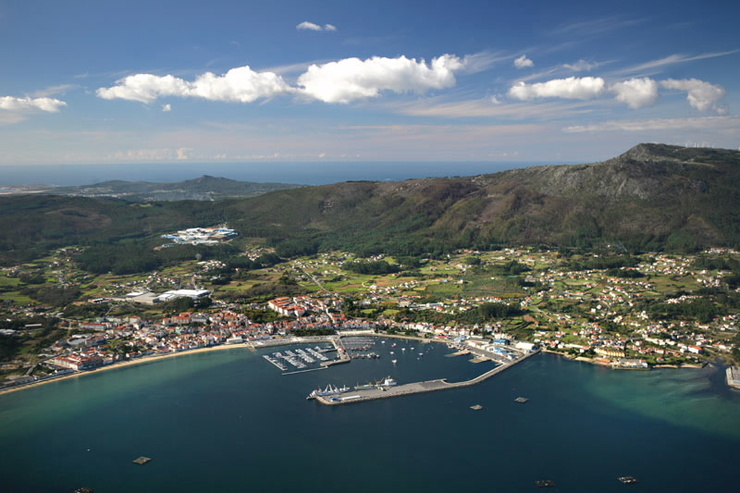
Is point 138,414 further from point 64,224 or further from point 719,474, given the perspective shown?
point 64,224

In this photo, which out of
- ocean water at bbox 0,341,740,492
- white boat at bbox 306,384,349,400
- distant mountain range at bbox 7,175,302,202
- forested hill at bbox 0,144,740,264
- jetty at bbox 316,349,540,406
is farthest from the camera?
distant mountain range at bbox 7,175,302,202

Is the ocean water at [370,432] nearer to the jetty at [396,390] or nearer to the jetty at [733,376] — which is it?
the jetty at [396,390]

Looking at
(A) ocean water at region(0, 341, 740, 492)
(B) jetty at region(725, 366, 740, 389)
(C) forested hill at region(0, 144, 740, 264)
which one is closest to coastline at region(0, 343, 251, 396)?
(A) ocean water at region(0, 341, 740, 492)

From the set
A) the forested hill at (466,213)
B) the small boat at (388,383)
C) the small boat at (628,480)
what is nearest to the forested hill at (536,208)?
the forested hill at (466,213)

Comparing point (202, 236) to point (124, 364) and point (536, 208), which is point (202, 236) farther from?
point (536, 208)

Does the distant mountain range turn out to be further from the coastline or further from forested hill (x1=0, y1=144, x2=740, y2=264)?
the coastline

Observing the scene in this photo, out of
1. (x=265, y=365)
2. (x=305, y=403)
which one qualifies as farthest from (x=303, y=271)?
(x=305, y=403)
